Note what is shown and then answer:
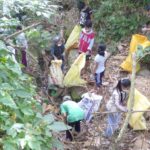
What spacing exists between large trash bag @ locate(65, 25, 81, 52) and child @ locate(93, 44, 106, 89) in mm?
1496

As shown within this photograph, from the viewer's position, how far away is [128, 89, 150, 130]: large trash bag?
622 centimetres

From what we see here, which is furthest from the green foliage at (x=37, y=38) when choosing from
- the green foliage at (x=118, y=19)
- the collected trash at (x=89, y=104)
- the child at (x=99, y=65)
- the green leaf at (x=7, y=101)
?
the green leaf at (x=7, y=101)

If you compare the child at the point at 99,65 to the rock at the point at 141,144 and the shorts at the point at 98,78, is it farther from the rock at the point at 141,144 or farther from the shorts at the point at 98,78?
the rock at the point at 141,144

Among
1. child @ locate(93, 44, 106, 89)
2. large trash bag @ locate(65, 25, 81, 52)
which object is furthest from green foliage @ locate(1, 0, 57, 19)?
large trash bag @ locate(65, 25, 81, 52)

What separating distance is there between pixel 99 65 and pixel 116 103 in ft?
5.97

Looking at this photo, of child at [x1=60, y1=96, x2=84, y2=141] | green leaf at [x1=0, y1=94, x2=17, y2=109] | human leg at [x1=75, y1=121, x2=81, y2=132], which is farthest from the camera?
human leg at [x1=75, y1=121, x2=81, y2=132]

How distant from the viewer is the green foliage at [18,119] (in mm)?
3191

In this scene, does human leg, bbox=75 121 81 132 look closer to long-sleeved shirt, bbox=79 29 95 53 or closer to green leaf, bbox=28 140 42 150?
Result: long-sleeved shirt, bbox=79 29 95 53

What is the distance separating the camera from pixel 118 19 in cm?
1001

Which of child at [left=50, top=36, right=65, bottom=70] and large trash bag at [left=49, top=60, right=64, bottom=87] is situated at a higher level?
child at [left=50, top=36, right=65, bottom=70]

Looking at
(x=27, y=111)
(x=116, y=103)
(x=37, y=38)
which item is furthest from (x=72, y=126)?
(x=27, y=111)

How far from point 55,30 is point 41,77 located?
80.4 inches

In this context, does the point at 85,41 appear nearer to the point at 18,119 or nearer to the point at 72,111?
the point at 72,111

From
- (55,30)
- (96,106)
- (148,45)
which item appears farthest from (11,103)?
(55,30)
